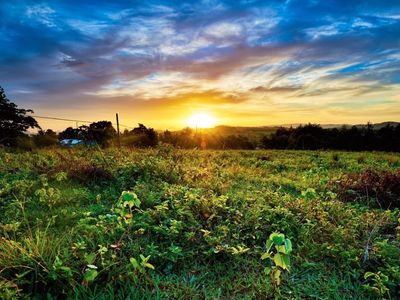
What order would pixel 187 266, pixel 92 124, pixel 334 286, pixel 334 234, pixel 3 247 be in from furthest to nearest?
pixel 92 124, pixel 334 234, pixel 187 266, pixel 334 286, pixel 3 247

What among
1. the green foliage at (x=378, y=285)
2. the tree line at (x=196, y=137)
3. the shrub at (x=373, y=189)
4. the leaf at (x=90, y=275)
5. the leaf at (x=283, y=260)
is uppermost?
the tree line at (x=196, y=137)

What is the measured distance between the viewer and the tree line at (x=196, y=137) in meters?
14.0

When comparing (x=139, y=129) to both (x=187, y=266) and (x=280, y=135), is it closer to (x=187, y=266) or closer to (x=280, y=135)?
(x=187, y=266)

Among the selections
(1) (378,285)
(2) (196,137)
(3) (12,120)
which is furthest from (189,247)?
(2) (196,137)

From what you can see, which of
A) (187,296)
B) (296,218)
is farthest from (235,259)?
(296,218)

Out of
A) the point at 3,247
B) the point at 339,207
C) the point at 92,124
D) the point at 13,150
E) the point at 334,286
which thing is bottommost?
the point at 334,286

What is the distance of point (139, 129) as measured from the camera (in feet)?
69.1

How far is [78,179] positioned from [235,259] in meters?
4.31

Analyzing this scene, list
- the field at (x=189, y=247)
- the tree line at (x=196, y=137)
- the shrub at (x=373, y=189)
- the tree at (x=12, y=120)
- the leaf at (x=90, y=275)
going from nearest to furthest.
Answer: the leaf at (x=90, y=275)
the field at (x=189, y=247)
the shrub at (x=373, y=189)
the tree line at (x=196, y=137)
the tree at (x=12, y=120)

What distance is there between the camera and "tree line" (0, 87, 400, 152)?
14.0 m

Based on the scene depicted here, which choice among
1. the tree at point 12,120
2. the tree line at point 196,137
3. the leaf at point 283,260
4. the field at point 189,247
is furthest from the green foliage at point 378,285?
the tree at point 12,120

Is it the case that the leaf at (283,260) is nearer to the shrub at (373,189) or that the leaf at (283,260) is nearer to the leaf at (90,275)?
the leaf at (90,275)

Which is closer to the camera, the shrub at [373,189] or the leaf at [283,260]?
the leaf at [283,260]

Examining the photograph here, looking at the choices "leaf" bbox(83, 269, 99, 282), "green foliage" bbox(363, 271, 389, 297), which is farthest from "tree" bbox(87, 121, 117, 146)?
"green foliage" bbox(363, 271, 389, 297)
